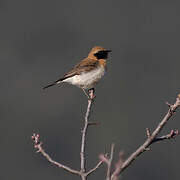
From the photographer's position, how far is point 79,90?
10556cm

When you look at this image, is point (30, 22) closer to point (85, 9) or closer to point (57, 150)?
point (85, 9)

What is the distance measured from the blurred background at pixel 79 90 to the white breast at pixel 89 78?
2496 inches

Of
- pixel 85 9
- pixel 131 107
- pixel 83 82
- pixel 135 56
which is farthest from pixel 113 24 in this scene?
pixel 83 82

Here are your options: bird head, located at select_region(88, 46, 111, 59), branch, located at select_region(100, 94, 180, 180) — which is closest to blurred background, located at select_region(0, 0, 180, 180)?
bird head, located at select_region(88, 46, 111, 59)

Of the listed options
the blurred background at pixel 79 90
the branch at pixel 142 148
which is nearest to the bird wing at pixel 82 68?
the branch at pixel 142 148

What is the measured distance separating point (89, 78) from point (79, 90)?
9450cm

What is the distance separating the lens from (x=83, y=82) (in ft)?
36.4

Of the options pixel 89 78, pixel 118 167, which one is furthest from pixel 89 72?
pixel 118 167

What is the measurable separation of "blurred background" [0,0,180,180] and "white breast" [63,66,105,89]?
6341cm

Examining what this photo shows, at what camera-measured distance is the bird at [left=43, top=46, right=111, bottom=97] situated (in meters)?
11.1

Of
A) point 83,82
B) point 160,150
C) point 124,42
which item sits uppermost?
point 83,82

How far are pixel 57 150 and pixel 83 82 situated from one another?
85185 millimetres

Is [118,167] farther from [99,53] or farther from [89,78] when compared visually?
[99,53]

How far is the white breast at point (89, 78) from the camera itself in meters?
11.0
